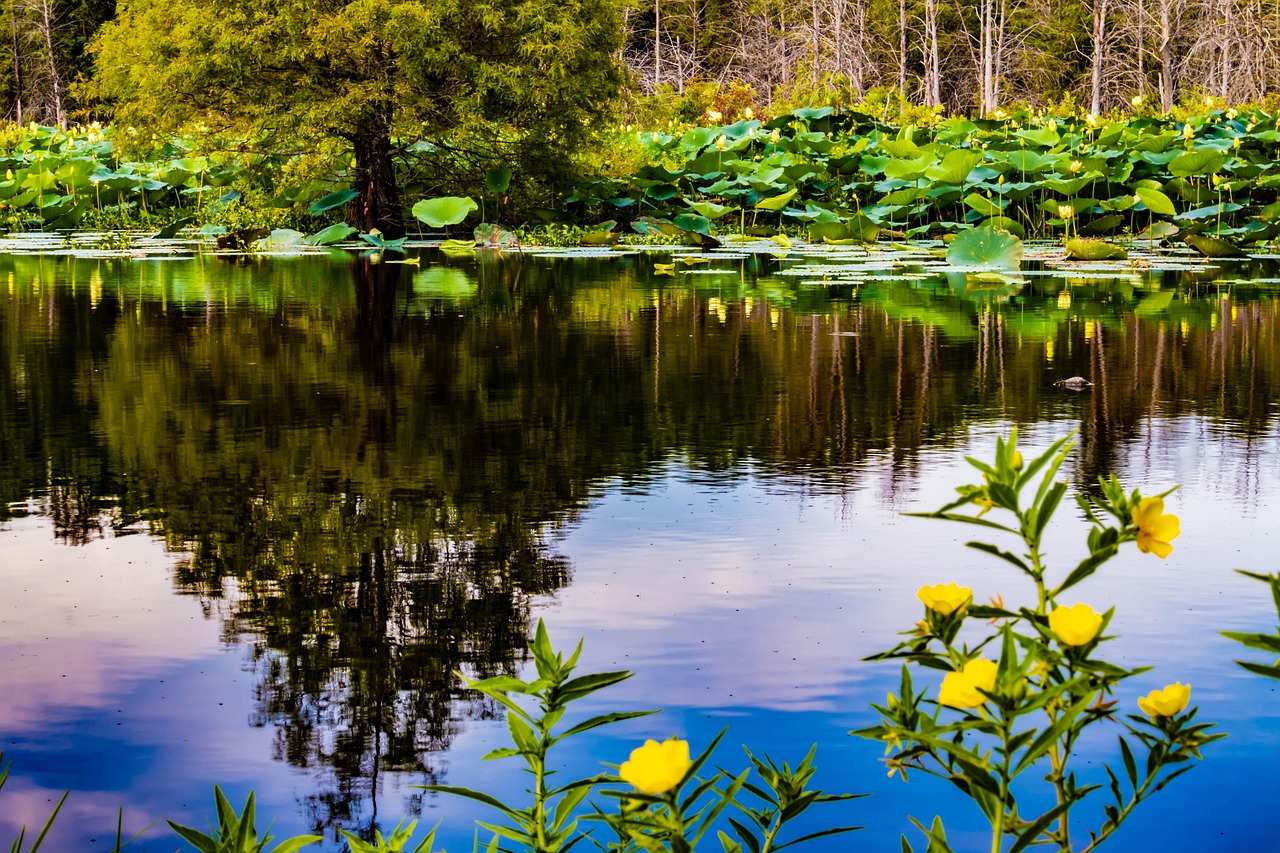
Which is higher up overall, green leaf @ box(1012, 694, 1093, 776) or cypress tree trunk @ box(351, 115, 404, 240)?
cypress tree trunk @ box(351, 115, 404, 240)

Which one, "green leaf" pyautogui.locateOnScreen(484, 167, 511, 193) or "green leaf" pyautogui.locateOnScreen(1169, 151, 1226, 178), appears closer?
"green leaf" pyautogui.locateOnScreen(1169, 151, 1226, 178)

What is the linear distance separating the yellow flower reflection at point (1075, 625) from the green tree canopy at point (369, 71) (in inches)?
513

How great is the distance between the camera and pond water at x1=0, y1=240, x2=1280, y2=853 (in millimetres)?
2230

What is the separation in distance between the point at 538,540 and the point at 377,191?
41.0 ft

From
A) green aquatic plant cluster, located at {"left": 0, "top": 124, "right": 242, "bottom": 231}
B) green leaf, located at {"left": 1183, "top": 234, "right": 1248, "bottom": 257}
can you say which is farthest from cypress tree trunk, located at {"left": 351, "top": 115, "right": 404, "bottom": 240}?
green leaf, located at {"left": 1183, "top": 234, "right": 1248, "bottom": 257}

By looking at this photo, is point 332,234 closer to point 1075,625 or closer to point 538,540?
point 538,540

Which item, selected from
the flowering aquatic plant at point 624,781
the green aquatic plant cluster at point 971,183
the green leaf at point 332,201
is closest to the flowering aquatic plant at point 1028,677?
the flowering aquatic plant at point 624,781

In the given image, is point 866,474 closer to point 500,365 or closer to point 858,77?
point 500,365

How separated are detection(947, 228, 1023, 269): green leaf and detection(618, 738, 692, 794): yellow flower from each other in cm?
1012

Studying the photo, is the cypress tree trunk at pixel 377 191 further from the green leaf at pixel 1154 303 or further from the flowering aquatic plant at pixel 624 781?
the flowering aquatic plant at pixel 624 781

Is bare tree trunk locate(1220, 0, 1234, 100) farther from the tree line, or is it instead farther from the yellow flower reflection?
the yellow flower reflection

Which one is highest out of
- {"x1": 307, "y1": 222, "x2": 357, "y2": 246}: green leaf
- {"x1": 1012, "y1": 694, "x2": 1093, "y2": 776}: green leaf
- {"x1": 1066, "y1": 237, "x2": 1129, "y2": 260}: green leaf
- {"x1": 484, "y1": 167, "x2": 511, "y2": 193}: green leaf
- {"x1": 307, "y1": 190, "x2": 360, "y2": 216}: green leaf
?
{"x1": 484, "y1": 167, "x2": 511, "y2": 193}: green leaf

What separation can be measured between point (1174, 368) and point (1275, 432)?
1.42m

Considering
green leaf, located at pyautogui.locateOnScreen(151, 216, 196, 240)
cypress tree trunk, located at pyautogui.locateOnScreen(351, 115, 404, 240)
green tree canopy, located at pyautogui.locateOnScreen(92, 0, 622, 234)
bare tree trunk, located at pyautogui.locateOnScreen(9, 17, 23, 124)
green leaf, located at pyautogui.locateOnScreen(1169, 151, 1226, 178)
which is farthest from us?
bare tree trunk, located at pyautogui.locateOnScreen(9, 17, 23, 124)
